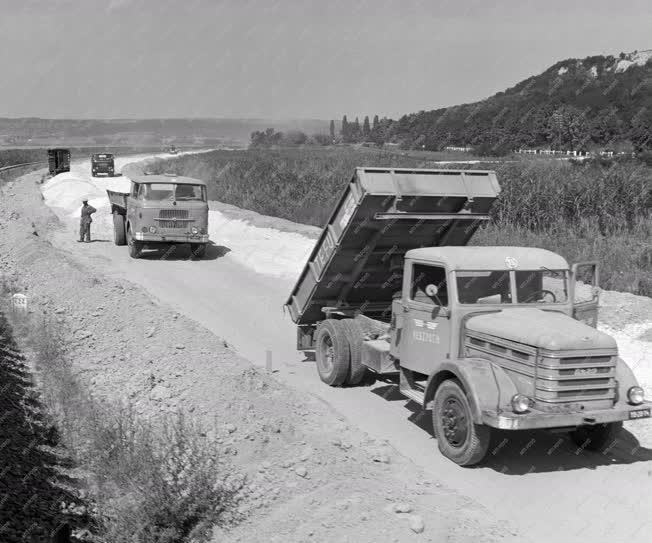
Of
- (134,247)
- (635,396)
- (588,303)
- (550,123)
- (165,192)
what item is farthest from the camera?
(550,123)

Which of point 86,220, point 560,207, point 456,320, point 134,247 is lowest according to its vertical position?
point 134,247

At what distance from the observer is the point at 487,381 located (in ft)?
24.1

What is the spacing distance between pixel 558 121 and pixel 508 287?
87781 mm

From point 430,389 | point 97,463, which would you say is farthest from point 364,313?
point 97,463

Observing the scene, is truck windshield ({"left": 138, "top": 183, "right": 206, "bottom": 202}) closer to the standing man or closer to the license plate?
the standing man

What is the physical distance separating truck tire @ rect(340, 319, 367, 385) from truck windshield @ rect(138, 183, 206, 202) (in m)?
11.9

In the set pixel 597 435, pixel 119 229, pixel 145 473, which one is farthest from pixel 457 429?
pixel 119 229

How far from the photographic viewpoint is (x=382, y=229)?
952 centimetres

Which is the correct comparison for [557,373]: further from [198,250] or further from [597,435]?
[198,250]

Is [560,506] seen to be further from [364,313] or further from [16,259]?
[16,259]

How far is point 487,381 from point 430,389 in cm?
91

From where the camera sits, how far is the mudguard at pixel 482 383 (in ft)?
23.4

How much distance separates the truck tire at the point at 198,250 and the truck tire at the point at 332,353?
36.3ft

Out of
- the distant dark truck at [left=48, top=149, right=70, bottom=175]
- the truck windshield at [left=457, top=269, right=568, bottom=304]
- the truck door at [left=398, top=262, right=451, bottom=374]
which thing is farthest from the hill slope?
the truck door at [left=398, top=262, right=451, bottom=374]
